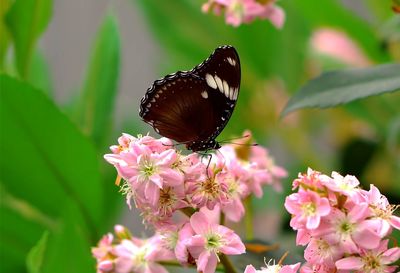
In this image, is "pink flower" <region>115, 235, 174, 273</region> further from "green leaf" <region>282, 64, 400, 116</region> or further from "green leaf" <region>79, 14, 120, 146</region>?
"green leaf" <region>79, 14, 120, 146</region>

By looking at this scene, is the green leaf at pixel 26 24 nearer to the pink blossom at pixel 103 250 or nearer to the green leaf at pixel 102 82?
the green leaf at pixel 102 82

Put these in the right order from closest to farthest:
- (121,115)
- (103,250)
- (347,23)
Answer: (103,250) → (347,23) → (121,115)

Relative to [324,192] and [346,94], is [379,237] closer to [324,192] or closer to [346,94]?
[324,192]

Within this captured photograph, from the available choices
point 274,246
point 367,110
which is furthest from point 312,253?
point 367,110

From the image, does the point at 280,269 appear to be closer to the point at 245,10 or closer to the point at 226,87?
the point at 226,87

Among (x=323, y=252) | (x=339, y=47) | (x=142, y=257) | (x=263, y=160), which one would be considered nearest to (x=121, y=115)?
(x=339, y=47)

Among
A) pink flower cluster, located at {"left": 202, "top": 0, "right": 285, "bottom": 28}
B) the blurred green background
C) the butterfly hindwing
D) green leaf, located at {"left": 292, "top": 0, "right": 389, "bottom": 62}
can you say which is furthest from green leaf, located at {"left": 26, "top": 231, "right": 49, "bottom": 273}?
green leaf, located at {"left": 292, "top": 0, "right": 389, "bottom": 62}

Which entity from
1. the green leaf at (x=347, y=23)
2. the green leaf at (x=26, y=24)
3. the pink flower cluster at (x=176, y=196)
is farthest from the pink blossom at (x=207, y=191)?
the green leaf at (x=347, y=23)
